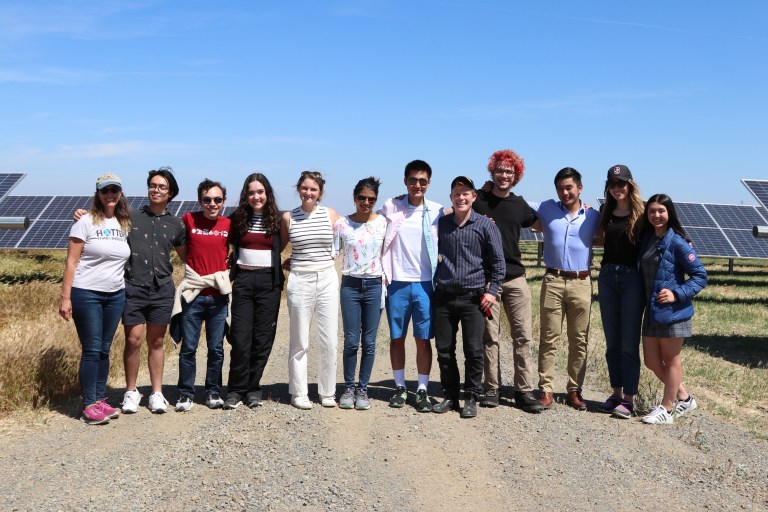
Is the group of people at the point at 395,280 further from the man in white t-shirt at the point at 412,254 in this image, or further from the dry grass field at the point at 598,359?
the dry grass field at the point at 598,359

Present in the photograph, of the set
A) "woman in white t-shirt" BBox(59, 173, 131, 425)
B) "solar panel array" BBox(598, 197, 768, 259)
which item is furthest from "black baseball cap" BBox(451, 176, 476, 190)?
"solar panel array" BBox(598, 197, 768, 259)

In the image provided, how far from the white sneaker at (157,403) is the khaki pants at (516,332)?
2.88 m

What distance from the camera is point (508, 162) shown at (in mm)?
6531

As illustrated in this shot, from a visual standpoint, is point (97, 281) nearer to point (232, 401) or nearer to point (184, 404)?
point (184, 404)

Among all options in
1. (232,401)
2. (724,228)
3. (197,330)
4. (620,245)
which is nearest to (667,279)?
(620,245)

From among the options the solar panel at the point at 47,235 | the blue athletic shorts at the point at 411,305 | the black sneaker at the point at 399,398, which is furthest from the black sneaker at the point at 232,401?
the solar panel at the point at 47,235

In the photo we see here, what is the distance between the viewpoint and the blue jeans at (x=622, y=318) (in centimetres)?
651

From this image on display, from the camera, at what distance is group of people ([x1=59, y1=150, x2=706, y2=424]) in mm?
6332

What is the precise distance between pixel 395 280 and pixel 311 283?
74cm

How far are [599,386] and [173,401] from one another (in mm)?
4471

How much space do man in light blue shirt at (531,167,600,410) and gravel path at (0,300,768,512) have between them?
0.50 metres

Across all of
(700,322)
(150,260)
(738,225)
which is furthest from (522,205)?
(738,225)

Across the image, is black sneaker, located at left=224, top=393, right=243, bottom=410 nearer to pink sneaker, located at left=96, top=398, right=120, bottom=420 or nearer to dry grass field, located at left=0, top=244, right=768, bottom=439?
pink sneaker, located at left=96, top=398, right=120, bottom=420

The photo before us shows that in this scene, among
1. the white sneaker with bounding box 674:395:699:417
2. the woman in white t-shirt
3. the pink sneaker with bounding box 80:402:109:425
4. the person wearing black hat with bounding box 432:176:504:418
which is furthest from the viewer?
the white sneaker with bounding box 674:395:699:417
